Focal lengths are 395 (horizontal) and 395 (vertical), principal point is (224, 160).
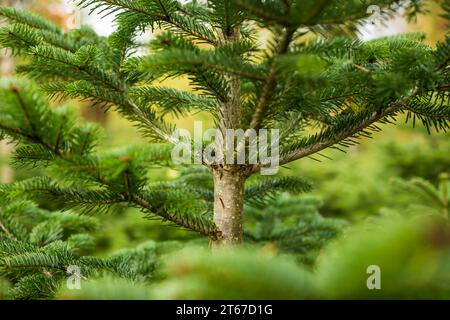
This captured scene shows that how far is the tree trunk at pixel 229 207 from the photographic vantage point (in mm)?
1389

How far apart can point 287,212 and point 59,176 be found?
1.85m

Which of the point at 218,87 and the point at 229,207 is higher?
the point at 218,87

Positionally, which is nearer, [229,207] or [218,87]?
[218,87]

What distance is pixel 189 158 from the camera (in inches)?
54.2

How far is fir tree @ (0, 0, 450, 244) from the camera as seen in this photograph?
86cm

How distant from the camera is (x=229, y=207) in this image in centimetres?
140

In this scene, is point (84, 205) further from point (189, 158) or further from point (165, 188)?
Result: point (165, 188)

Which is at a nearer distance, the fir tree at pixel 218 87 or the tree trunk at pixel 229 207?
the fir tree at pixel 218 87

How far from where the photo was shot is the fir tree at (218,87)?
2.84ft

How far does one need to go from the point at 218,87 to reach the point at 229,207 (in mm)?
446

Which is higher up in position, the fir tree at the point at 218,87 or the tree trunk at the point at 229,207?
the fir tree at the point at 218,87

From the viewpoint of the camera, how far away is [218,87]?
1.17 metres

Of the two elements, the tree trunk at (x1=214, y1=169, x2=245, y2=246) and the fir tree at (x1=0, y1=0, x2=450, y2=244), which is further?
the tree trunk at (x1=214, y1=169, x2=245, y2=246)
